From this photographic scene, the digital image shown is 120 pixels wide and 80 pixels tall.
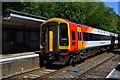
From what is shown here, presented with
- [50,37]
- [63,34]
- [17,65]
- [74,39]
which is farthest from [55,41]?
[17,65]

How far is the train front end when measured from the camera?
10094 mm

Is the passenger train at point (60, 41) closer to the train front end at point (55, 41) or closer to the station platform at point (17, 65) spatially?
the train front end at point (55, 41)

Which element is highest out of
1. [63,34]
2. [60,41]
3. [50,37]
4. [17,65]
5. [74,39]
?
[63,34]

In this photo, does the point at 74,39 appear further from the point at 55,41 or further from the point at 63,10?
the point at 63,10

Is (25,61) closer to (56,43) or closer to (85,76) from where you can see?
(56,43)

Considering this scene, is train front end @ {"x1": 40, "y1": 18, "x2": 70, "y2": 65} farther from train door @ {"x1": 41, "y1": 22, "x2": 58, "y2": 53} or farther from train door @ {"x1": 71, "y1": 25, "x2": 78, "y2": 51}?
train door @ {"x1": 71, "y1": 25, "x2": 78, "y2": 51}

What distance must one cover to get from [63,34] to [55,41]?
0.70 metres

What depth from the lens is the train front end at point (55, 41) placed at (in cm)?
1009

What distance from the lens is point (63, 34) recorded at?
33.8ft

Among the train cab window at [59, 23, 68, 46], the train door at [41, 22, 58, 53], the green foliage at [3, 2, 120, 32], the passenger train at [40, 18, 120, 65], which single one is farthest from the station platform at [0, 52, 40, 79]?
the green foliage at [3, 2, 120, 32]

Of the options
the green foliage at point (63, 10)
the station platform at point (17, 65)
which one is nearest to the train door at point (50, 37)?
the station platform at point (17, 65)

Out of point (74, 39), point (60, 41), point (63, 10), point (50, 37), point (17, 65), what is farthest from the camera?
point (63, 10)

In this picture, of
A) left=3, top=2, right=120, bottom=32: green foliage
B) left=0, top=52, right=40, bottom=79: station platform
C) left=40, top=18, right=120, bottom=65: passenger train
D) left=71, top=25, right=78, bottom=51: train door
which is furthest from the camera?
left=3, top=2, right=120, bottom=32: green foliage

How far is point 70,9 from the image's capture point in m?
24.0
